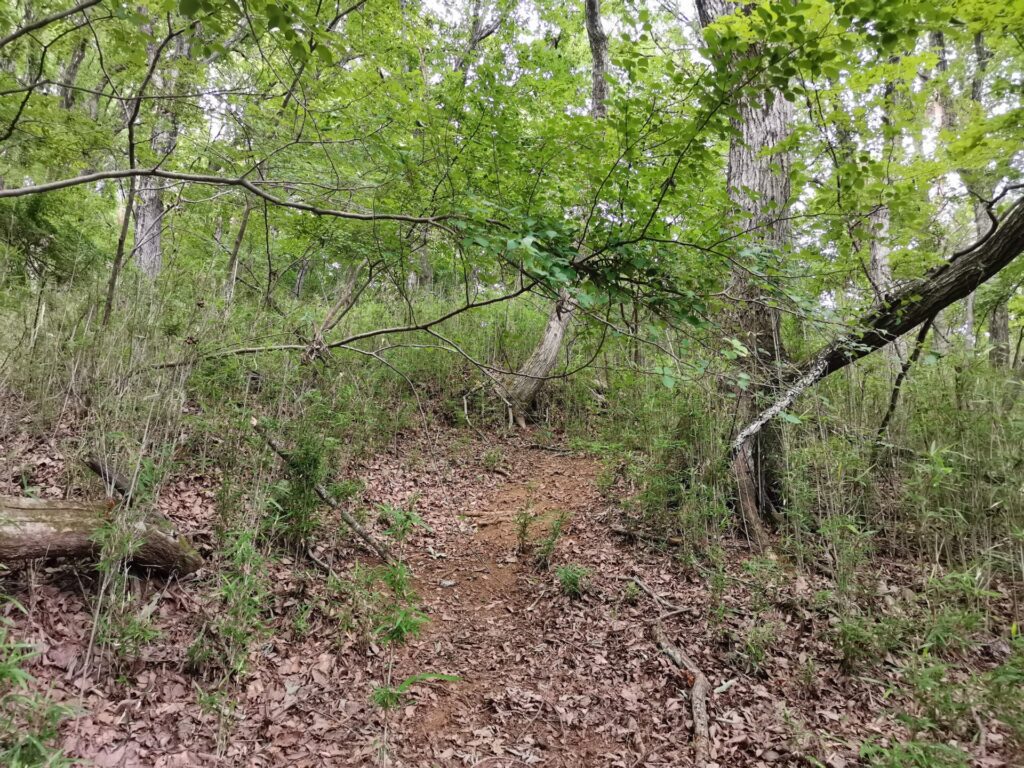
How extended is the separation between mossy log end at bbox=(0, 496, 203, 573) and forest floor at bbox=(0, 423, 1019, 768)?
0.55 ft

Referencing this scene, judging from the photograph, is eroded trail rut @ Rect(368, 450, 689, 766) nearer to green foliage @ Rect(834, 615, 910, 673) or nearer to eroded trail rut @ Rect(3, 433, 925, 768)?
eroded trail rut @ Rect(3, 433, 925, 768)

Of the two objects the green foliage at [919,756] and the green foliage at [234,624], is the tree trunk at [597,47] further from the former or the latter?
the green foliage at [919,756]

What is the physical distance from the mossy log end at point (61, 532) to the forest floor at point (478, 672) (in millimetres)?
167

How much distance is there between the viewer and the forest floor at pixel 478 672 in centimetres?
242

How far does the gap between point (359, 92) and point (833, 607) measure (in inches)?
215

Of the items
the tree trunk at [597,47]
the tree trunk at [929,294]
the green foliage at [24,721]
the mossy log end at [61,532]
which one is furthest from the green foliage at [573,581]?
the tree trunk at [597,47]

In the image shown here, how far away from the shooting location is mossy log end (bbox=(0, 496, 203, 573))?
2.43 metres

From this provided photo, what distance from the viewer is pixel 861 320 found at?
3973mm

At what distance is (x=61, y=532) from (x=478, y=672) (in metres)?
2.46

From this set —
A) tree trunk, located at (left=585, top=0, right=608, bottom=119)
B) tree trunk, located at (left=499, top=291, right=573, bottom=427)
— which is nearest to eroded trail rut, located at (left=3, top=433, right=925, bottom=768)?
tree trunk, located at (left=499, top=291, right=573, bottom=427)

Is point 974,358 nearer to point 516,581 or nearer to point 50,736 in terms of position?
point 516,581

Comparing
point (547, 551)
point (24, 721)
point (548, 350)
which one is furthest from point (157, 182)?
point (547, 551)

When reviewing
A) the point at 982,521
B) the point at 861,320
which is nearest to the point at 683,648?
the point at 982,521

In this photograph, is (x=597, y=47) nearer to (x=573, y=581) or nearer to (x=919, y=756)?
(x=573, y=581)
